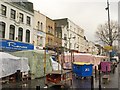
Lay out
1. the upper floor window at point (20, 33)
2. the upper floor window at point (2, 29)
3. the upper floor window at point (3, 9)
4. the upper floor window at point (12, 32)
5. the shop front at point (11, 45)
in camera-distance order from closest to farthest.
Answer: the shop front at point (11, 45)
the upper floor window at point (2, 29)
the upper floor window at point (3, 9)
the upper floor window at point (12, 32)
the upper floor window at point (20, 33)

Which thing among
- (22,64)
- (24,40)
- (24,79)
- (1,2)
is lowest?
(24,79)

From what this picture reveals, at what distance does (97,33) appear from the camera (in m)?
61.5

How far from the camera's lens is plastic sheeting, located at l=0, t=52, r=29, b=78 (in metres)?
16.0

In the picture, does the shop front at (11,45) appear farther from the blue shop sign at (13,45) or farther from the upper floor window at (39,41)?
the upper floor window at (39,41)

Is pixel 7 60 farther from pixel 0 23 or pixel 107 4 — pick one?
pixel 107 4

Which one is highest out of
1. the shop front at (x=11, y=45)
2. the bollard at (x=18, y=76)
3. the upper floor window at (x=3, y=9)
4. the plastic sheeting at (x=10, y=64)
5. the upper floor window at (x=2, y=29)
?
the upper floor window at (x=3, y=9)

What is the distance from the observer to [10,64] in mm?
16875

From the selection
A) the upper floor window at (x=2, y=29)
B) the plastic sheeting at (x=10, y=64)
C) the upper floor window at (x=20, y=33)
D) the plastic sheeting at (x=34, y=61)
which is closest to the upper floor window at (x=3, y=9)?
the upper floor window at (x=2, y=29)

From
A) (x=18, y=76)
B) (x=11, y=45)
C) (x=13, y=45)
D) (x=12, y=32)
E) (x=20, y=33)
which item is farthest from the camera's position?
(x=20, y=33)

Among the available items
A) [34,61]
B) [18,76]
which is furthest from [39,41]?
[18,76]

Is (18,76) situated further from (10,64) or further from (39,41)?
(39,41)

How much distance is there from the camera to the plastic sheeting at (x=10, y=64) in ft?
52.6

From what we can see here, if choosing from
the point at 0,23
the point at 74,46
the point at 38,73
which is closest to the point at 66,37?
the point at 74,46

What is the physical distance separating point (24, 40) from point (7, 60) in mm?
12255
